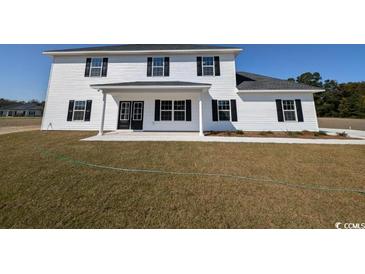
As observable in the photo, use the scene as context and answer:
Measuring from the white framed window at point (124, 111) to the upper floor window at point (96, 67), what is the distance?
2854mm

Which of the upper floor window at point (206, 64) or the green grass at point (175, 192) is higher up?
the upper floor window at point (206, 64)

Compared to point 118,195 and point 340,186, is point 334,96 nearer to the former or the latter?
point 340,186

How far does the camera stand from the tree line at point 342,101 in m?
31.0

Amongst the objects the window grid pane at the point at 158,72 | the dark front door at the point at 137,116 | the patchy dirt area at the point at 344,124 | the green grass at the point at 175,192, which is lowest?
the green grass at the point at 175,192

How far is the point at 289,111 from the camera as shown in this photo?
10.1 meters

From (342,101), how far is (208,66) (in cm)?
4277

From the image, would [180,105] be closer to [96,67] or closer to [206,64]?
[206,64]

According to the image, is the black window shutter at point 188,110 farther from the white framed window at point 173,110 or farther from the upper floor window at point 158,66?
the upper floor window at point 158,66

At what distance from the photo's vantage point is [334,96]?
116 ft

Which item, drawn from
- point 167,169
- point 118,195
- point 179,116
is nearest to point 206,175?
point 167,169

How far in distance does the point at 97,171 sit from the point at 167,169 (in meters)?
1.95

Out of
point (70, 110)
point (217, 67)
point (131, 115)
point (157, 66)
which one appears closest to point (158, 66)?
point (157, 66)

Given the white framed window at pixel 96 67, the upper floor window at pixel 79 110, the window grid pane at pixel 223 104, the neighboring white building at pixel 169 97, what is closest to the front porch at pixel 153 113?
the neighboring white building at pixel 169 97

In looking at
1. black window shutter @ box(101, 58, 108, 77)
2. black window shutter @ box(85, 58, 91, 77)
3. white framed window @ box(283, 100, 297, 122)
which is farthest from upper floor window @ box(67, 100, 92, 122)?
white framed window @ box(283, 100, 297, 122)
